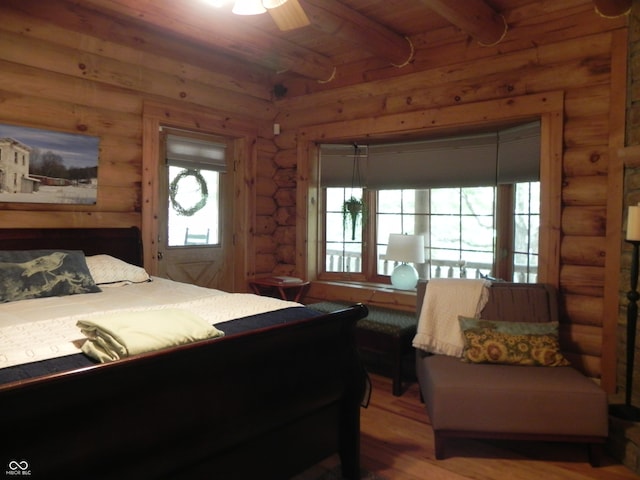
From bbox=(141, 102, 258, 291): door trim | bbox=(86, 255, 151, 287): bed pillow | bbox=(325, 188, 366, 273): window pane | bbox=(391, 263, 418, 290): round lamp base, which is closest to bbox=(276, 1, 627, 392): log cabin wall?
bbox=(391, 263, 418, 290): round lamp base

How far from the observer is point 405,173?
14.5ft

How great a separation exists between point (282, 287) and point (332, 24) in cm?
234

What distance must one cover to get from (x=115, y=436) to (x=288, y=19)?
2125 millimetres

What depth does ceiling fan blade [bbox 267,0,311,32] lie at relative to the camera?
2381 millimetres

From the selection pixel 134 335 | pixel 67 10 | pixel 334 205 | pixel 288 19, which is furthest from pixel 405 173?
pixel 134 335

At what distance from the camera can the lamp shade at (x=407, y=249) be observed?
4.20m

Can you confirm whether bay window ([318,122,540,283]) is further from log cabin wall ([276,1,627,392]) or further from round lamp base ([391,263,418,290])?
log cabin wall ([276,1,627,392])

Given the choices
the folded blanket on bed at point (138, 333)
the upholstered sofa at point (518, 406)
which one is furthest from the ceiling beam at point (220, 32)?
the upholstered sofa at point (518, 406)

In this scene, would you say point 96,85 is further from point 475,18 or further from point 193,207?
point 475,18

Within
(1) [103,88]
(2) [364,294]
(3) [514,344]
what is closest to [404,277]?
(2) [364,294]

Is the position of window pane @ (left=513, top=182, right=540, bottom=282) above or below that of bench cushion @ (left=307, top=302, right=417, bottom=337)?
above

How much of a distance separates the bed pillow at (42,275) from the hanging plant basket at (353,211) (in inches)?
97.4

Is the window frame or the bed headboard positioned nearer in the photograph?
the bed headboard

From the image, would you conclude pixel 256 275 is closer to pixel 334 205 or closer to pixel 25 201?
pixel 334 205
